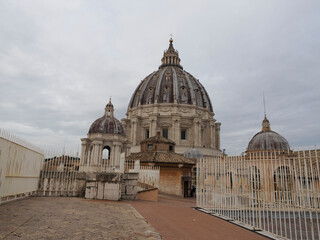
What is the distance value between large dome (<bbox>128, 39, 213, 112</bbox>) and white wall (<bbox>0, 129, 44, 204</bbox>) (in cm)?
4145

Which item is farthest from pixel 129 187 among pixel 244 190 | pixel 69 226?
pixel 69 226

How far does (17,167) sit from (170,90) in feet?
151

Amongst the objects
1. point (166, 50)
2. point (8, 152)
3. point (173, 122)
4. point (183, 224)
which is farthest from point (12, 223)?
point (166, 50)

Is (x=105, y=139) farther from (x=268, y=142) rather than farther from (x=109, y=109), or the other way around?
(x=268, y=142)

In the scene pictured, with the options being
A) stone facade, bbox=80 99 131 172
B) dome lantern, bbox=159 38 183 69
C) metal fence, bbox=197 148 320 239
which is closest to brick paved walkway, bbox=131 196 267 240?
metal fence, bbox=197 148 320 239

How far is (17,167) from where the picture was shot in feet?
29.7

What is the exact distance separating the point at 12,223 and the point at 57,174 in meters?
6.91

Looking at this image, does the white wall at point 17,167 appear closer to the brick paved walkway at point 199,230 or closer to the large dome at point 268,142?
the brick paved walkway at point 199,230

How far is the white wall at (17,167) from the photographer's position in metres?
7.73

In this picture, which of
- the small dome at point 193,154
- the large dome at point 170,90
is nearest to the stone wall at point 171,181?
the small dome at point 193,154

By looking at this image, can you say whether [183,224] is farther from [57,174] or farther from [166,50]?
[166,50]

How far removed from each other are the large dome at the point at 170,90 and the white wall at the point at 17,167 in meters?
41.4

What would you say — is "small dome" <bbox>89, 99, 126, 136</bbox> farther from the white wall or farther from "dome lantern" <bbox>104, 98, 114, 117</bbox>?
the white wall

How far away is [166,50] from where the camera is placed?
68.1 m
